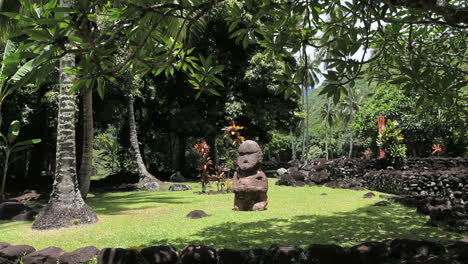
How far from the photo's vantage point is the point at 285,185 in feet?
59.3

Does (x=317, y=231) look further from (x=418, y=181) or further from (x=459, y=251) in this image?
(x=418, y=181)

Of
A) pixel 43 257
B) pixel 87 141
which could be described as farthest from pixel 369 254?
pixel 87 141

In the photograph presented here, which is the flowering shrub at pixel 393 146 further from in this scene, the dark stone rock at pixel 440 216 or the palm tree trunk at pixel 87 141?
the palm tree trunk at pixel 87 141

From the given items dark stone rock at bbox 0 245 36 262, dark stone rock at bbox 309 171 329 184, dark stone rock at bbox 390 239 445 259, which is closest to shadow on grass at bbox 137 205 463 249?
dark stone rock at bbox 390 239 445 259

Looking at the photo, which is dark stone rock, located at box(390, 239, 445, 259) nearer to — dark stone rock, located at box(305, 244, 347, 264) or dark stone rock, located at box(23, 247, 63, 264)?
dark stone rock, located at box(305, 244, 347, 264)

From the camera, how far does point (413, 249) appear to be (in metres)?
4.55

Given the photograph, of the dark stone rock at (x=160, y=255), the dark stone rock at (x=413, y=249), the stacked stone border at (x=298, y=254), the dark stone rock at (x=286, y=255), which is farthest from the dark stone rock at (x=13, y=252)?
the dark stone rock at (x=413, y=249)

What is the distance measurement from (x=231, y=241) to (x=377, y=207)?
18.6ft

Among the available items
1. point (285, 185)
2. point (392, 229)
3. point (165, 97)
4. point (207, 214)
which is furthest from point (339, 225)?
point (165, 97)

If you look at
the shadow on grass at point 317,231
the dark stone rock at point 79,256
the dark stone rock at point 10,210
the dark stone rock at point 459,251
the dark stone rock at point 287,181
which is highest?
the dark stone rock at point 287,181

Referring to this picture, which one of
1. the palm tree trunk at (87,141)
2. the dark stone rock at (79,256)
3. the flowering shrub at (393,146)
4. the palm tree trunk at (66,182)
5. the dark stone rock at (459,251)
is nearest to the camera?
the dark stone rock at (459,251)

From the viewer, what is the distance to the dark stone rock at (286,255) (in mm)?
4449

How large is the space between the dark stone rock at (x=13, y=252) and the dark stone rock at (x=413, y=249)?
17.0 ft

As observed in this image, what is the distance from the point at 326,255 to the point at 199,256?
5.24ft
